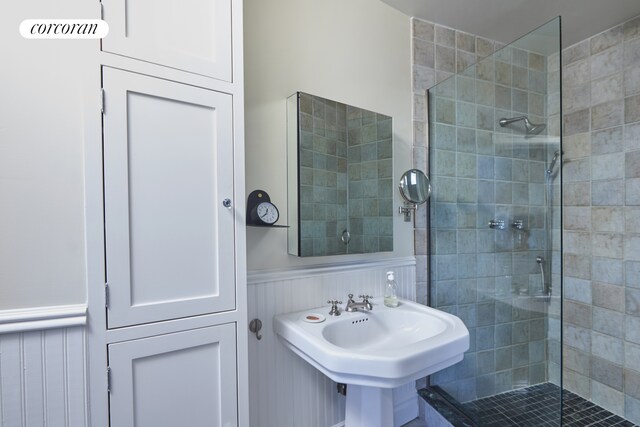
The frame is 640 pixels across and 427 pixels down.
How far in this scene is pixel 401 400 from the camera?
1626 millimetres

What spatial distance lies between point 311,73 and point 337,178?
0.52 meters

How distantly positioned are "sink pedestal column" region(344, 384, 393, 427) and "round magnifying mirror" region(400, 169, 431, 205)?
0.97m

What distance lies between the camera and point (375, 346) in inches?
54.7

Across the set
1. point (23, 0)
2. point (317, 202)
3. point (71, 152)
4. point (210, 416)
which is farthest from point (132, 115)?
point (210, 416)

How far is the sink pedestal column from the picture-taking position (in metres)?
1.24

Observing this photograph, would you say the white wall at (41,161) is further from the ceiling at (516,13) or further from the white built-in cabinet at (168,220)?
the ceiling at (516,13)

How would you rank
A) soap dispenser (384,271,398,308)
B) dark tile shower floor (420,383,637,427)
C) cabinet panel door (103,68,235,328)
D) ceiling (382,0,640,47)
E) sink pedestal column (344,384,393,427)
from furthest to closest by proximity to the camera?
ceiling (382,0,640,47) → soap dispenser (384,271,398,308) → dark tile shower floor (420,383,637,427) → sink pedestal column (344,384,393,427) → cabinet panel door (103,68,235,328)

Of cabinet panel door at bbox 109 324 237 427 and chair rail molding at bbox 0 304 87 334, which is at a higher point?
chair rail molding at bbox 0 304 87 334

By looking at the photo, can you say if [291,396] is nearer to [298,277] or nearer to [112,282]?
[298,277]

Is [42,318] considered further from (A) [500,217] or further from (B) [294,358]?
(A) [500,217]

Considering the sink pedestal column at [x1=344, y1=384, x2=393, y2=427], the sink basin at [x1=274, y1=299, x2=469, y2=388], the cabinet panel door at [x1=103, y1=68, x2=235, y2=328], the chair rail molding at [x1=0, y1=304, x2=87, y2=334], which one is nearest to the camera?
the chair rail molding at [x1=0, y1=304, x2=87, y2=334]

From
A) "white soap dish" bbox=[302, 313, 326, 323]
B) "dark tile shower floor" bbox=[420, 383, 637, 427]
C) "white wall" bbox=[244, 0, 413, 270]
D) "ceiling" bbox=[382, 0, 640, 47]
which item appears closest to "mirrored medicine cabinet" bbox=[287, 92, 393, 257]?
"white wall" bbox=[244, 0, 413, 270]

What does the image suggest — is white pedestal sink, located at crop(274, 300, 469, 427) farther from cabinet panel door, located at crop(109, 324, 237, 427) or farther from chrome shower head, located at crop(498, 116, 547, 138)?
chrome shower head, located at crop(498, 116, 547, 138)

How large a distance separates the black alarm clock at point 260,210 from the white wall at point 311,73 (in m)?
0.05
